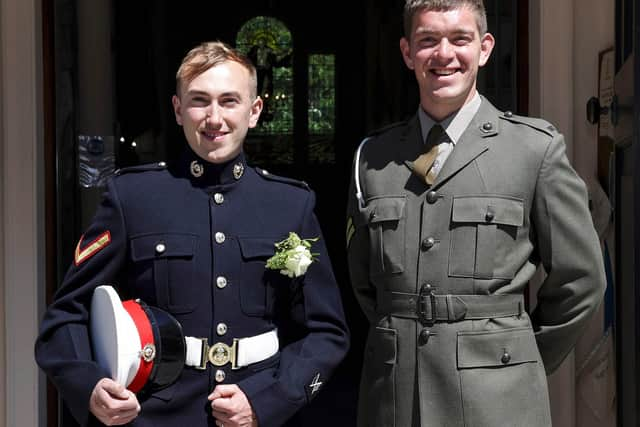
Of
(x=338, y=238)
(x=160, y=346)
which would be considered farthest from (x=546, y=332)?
(x=338, y=238)

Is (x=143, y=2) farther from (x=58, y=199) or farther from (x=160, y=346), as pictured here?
(x=160, y=346)

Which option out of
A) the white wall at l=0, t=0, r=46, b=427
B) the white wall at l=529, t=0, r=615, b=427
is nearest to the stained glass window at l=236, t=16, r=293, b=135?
the white wall at l=0, t=0, r=46, b=427

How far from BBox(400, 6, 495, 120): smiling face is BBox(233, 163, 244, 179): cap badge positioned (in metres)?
0.46

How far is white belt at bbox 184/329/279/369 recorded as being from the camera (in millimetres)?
2018

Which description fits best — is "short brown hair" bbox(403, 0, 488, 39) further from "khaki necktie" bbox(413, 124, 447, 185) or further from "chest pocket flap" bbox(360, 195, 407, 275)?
"chest pocket flap" bbox(360, 195, 407, 275)

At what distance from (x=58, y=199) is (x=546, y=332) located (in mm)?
2226

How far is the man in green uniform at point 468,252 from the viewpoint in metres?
2.05

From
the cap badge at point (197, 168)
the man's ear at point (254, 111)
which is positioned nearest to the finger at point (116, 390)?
the cap badge at point (197, 168)

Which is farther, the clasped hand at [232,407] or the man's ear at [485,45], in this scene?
the man's ear at [485,45]

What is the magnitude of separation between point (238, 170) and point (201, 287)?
0.95 feet

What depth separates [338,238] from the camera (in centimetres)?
895

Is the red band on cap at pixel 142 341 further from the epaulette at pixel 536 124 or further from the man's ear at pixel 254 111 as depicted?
the epaulette at pixel 536 124

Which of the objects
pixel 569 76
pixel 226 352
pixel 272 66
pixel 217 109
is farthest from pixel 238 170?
pixel 272 66

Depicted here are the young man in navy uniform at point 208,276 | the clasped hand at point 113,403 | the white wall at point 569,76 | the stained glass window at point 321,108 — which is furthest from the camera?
the stained glass window at point 321,108
